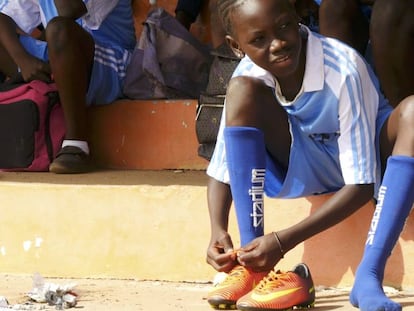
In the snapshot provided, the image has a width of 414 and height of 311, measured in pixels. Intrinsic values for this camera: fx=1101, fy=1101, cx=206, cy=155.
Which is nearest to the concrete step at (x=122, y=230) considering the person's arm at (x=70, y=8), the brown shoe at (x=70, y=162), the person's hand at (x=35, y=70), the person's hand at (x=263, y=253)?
the brown shoe at (x=70, y=162)

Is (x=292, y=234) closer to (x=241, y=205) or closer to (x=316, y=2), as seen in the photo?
(x=241, y=205)

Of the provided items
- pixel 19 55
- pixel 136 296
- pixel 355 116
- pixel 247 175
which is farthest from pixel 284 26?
pixel 19 55

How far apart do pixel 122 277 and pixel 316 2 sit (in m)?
1.32

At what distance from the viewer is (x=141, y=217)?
3.77 meters

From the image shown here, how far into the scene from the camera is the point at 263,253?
2992mm

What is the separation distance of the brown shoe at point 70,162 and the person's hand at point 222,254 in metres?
1.18

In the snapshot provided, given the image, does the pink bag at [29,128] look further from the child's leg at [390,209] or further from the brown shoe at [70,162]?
the child's leg at [390,209]

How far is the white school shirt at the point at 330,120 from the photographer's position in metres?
3.05

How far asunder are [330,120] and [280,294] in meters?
0.52

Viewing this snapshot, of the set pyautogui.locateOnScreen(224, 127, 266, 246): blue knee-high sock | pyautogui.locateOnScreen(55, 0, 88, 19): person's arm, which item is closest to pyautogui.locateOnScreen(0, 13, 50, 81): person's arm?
pyautogui.locateOnScreen(55, 0, 88, 19): person's arm

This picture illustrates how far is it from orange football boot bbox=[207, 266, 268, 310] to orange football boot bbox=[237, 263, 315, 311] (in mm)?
49

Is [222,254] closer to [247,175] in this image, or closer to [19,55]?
[247,175]

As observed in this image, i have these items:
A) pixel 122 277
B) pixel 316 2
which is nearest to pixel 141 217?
pixel 122 277

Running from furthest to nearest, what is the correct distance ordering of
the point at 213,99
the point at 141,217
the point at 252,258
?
the point at 213,99 < the point at 141,217 < the point at 252,258
